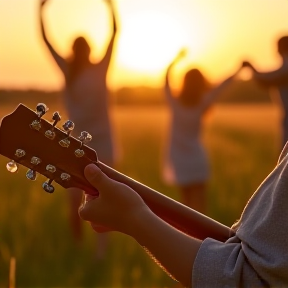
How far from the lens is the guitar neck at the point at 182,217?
6.04ft

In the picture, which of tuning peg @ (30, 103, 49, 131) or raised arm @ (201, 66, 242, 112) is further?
raised arm @ (201, 66, 242, 112)

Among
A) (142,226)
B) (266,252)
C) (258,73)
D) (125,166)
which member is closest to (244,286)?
(266,252)

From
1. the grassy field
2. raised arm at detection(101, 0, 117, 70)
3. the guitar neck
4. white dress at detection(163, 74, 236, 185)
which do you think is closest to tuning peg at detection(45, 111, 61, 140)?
the guitar neck

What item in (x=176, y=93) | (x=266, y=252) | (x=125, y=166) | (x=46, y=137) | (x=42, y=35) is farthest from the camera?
(x=125, y=166)

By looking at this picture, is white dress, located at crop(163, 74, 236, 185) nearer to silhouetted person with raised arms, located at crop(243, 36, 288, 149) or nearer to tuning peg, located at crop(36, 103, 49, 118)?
silhouetted person with raised arms, located at crop(243, 36, 288, 149)

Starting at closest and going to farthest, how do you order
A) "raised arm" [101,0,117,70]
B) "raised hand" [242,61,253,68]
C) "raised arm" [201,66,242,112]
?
"raised arm" [101,0,117,70], "raised hand" [242,61,253,68], "raised arm" [201,66,242,112]

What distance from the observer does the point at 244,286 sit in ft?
5.42

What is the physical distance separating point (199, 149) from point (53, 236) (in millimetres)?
1375

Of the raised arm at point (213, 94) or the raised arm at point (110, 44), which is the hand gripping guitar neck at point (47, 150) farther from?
the raised arm at point (213, 94)

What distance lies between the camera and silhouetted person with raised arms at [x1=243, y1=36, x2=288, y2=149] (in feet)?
18.1

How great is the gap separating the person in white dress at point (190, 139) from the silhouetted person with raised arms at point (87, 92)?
2.57 ft

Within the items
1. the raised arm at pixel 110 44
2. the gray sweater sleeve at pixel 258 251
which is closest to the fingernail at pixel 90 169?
the gray sweater sleeve at pixel 258 251

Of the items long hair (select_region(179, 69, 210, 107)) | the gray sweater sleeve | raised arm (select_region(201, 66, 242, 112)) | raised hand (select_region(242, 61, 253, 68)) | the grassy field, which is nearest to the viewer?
the gray sweater sleeve

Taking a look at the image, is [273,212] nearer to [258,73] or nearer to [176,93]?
[258,73]
